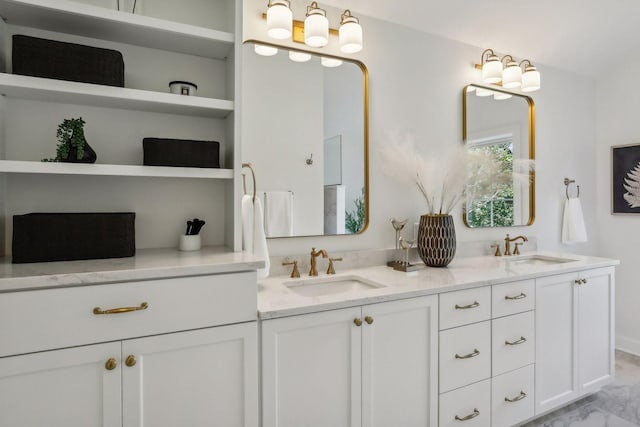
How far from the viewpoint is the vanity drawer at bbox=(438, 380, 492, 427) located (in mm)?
1638

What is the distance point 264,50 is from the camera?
184 centimetres

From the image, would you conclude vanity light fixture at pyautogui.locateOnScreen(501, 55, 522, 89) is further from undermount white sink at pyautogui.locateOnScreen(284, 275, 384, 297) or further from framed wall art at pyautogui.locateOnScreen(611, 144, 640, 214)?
undermount white sink at pyautogui.locateOnScreen(284, 275, 384, 297)

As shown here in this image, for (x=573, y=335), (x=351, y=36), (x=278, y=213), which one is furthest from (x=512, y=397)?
(x=351, y=36)

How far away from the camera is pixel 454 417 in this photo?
65.4 inches

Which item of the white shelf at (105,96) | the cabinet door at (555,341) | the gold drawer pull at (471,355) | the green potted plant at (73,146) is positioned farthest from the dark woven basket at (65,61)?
the cabinet door at (555,341)

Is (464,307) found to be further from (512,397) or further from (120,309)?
(120,309)

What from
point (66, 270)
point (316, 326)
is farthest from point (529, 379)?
point (66, 270)

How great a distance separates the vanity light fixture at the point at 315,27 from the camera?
5.90 ft

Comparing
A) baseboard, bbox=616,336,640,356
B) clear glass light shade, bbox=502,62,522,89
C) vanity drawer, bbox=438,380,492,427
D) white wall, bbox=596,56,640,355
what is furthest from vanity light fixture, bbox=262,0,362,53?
baseboard, bbox=616,336,640,356

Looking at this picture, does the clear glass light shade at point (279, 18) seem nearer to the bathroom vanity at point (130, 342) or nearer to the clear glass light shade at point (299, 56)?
the clear glass light shade at point (299, 56)

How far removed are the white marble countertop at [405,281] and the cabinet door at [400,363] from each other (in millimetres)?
61

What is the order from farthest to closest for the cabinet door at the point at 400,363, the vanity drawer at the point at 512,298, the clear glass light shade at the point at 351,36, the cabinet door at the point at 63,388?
the clear glass light shade at the point at 351,36
the vanity drawer at the point at 512,298
the cabinet door at the point at 400,363
the cabinet door at the point at 63,388

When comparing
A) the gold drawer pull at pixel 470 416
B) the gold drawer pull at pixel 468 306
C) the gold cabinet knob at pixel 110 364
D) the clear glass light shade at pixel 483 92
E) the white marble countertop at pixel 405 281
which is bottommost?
the gold drawer pull at pixel 470 416

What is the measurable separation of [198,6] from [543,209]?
9.18ft
